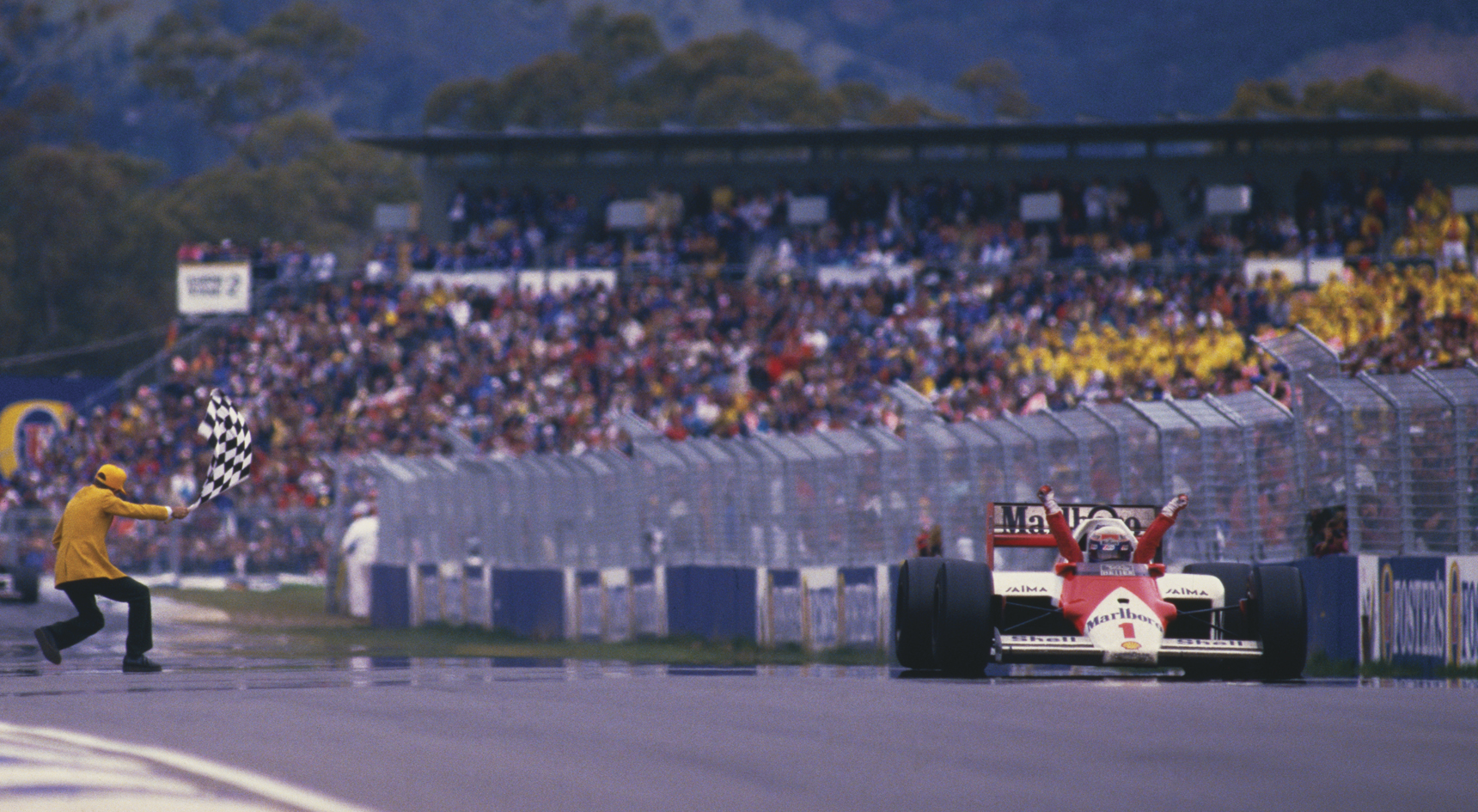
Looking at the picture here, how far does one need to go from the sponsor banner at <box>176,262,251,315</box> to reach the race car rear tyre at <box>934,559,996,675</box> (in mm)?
34352

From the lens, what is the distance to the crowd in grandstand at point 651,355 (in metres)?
32.5

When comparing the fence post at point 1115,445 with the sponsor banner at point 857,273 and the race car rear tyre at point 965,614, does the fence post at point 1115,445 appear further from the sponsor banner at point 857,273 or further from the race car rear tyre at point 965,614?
the sponsor banner at point 857,273

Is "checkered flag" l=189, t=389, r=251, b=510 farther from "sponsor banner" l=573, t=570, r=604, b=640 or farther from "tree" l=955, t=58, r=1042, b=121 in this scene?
"tree" l=955, t=58, r=1042, b=121

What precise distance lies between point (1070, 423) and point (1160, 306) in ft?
61.7

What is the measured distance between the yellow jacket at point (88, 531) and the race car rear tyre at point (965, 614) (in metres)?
5.64

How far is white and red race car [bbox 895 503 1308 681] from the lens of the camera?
485 inches

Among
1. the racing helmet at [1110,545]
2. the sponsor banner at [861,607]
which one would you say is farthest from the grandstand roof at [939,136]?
the racing helmet at [1110,545]

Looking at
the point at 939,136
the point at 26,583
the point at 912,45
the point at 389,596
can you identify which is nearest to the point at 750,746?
the point at 26,583

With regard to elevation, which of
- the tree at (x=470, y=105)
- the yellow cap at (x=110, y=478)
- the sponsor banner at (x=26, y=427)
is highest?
the tree at (x=470, y=105)

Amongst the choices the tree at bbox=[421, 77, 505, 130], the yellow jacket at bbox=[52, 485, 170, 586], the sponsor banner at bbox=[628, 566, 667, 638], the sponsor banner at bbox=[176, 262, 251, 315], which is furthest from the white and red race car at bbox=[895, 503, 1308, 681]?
the tree at bbox=[421, 77, 505, 130]

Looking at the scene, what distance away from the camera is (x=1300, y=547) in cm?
1498

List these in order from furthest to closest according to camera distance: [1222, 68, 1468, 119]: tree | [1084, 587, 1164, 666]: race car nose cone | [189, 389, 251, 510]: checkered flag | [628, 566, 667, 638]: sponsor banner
A: 1. [1222, 68, 1468, 119]: tree
2. [628, 566, 667, 638]: sponsor banner
3. [189, 389, 251, 510]: checkered flag
4. [1084, 587, 1164, 666]: race car nose cone

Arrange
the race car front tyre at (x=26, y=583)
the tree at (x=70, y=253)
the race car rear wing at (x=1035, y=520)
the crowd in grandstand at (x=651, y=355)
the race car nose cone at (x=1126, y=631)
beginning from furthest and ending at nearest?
the tree at (x=70, y=253), the crowd in grandstand at (x=651, y=355), the race car front tyre at (x=26, y=583), the race car rear wing at (x=1035, y=520), the race car nose cone at (x=1126, y=631)

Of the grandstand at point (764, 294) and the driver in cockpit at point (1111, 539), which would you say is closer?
the driver in cockpit at point (1111, 539)
